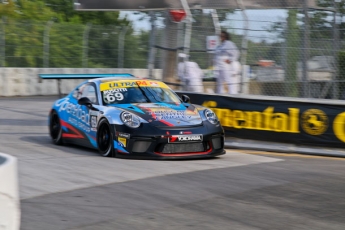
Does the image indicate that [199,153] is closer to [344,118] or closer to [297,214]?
[344,118]

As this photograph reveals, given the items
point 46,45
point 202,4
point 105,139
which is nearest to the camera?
point 105,139

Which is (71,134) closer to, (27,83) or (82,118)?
(82,118)

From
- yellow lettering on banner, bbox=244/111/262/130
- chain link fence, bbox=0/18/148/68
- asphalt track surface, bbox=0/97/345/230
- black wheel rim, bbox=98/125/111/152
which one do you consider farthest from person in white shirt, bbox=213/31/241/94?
chain link fence, bbox=0/18/148/68

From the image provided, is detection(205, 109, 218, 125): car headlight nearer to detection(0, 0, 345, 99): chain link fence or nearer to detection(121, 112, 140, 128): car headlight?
detection(121, 112, 140, 128): car headlight

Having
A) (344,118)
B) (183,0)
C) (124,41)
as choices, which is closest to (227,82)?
(183,0)

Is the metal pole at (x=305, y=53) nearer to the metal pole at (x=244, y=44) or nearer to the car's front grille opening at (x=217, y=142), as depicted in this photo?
the metal pole at (x=244, y=44)

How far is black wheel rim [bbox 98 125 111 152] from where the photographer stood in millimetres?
10915

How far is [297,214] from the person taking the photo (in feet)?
22.0

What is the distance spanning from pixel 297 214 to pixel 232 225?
30.9 inches

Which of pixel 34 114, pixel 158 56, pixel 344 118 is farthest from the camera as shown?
pixel 34 114

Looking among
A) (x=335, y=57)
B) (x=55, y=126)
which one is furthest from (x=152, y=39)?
(x=335, y=57)

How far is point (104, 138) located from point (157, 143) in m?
1.08

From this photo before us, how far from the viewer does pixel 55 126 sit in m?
12.9

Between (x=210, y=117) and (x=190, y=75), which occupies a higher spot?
(x=190, y=75)
